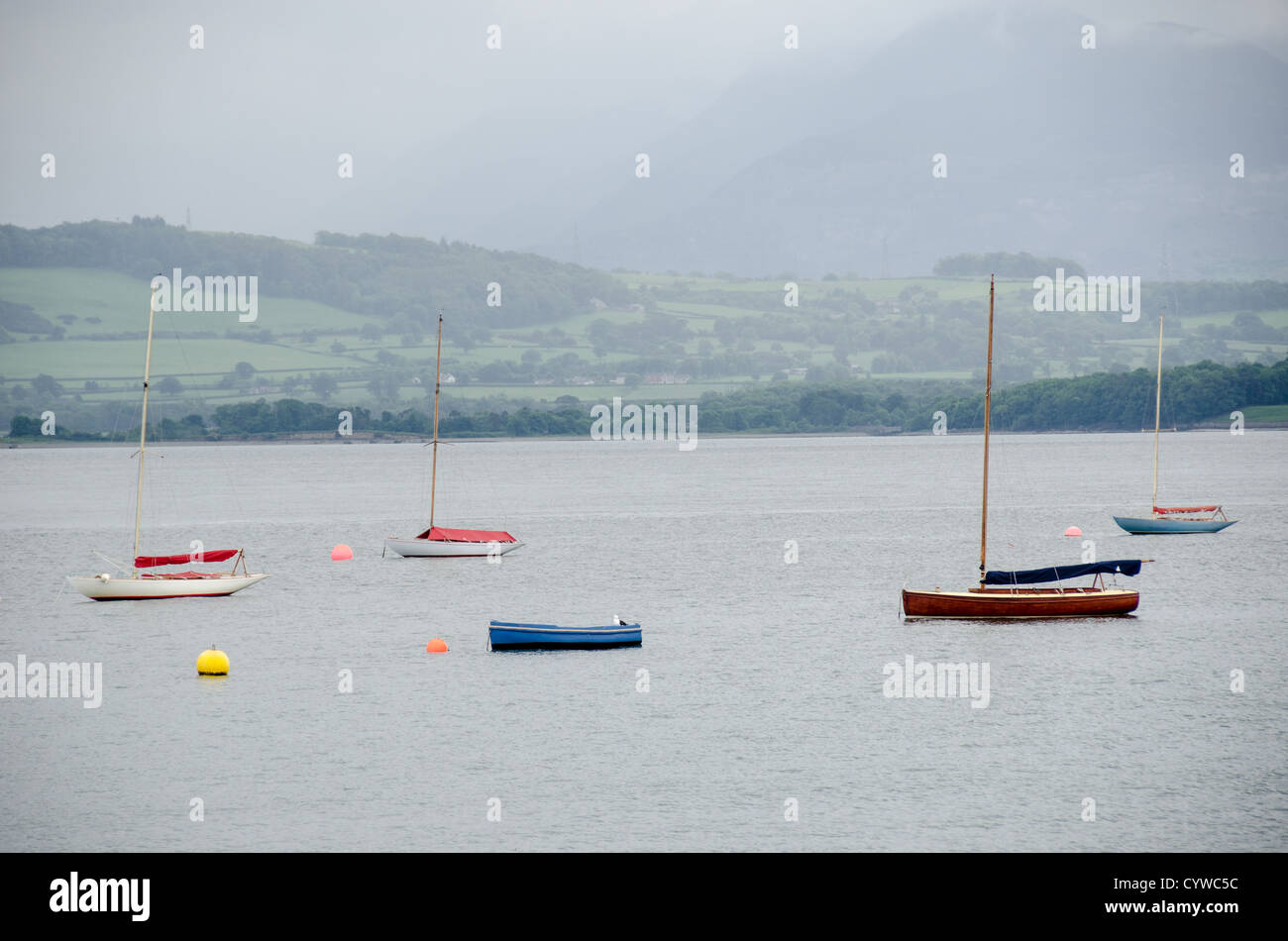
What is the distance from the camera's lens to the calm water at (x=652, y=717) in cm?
3397

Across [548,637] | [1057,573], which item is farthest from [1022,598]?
[548,637]

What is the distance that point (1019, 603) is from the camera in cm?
5922

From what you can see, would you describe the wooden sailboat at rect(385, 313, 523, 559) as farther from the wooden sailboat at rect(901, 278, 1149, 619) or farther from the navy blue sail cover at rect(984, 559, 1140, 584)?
the navy blue sail cover at rect(984, 559, 1140, 584)

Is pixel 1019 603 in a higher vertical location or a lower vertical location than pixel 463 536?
higher

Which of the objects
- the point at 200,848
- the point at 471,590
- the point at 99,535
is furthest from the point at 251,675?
the point at 99,535

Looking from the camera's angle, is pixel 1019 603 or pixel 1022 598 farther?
pixel 1019 603

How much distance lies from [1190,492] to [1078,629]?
107037 mm

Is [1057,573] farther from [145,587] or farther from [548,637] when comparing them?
[145,587]

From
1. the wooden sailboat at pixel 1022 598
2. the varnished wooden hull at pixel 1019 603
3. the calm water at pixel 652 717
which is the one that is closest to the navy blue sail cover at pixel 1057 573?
the wooden sailboat at pixel 1022 598

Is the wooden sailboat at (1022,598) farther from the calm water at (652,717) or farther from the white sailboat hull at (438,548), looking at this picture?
the white sailboat hull at (438,548)

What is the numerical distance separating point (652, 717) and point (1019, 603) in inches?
827

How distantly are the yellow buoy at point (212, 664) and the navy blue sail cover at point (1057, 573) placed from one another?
30538mm
